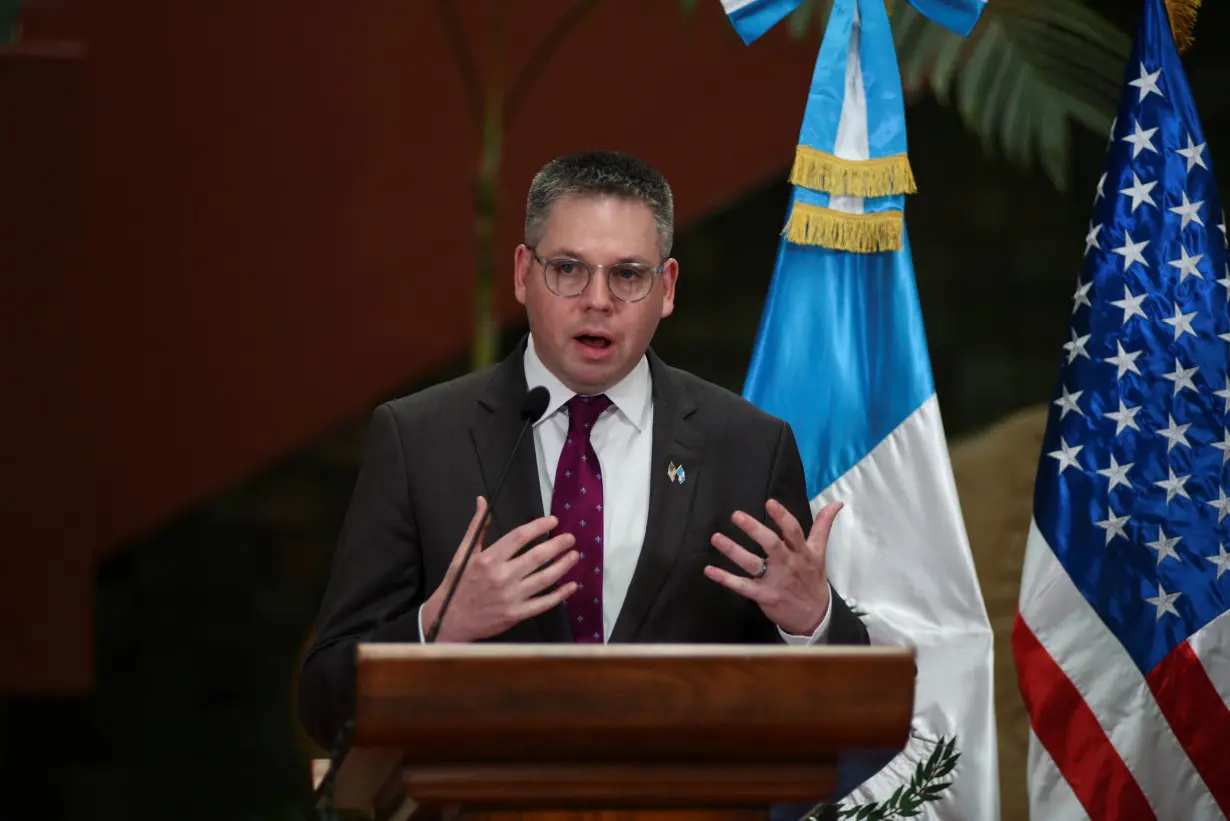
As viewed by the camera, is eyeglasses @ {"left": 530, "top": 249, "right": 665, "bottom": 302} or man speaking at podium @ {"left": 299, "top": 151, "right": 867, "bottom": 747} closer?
man speaking at podium @ {"left": 299, "top": 151, "right": 867, "bottom": 747}

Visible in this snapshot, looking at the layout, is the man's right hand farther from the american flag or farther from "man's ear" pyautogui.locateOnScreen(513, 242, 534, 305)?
the american flag

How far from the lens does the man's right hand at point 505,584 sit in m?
1.84

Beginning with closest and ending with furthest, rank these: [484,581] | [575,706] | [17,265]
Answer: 1. [575,706]
2. [484,581]
3. [17,265]

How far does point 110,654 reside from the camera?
15.0 feet

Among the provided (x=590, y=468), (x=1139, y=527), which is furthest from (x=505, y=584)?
(x=1139, y=527)

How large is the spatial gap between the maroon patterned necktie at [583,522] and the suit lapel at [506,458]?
0.12 feet

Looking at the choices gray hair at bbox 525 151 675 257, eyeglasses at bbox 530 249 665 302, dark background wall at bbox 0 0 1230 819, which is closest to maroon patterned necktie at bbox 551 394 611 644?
eyeglasses at bbox 530 249 665 302

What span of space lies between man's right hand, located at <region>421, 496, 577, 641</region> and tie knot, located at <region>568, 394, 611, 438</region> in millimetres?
513

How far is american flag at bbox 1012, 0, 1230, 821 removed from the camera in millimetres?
3098

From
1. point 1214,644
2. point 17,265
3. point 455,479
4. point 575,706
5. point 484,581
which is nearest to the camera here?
point 575,706

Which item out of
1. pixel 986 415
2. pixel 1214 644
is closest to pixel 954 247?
pixel 986 415

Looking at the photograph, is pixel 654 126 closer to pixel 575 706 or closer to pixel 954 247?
pixel 954 247

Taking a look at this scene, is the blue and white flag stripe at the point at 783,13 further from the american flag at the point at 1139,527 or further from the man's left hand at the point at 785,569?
the man's left hand at the point at 785,569

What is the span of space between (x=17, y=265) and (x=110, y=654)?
1139 millimetres
